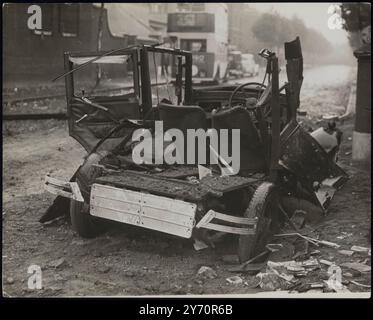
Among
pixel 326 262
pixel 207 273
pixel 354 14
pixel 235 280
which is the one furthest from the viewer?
pixel 354 14

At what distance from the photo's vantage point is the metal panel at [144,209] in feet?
12.6

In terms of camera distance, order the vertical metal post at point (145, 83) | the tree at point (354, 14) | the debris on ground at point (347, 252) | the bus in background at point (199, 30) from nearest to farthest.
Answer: the debris on ground at point (347, 252), the vertical metal post at point (145, 83), the tree at point (354, 14), the bus in background at point (199, 30)

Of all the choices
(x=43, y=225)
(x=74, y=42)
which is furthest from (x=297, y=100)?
(x=74, y=42)

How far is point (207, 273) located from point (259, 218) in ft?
2.20

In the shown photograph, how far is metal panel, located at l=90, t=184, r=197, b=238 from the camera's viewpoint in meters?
3.85

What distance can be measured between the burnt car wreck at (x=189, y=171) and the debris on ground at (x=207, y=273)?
31 cm

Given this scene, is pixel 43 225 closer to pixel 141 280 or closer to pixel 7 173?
pixel 141 280

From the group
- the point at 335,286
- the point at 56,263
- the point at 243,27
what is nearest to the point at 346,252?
the point at 335,286

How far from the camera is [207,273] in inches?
159

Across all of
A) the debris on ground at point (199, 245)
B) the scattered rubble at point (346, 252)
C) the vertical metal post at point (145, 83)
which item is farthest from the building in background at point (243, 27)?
the debris on ground at point (199, 245)

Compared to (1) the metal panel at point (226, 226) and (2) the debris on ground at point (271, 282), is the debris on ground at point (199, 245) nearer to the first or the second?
(1) the metal panel at point (226, 226)

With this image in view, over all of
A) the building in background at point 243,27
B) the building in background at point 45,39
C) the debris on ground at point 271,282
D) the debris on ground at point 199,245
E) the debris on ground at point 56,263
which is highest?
the building in background at point 243,27

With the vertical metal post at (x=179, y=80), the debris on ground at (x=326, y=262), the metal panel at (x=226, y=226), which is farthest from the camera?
the vertical metal post at (x=179, y=80)

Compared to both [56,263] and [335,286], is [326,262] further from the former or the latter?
[56,263]
